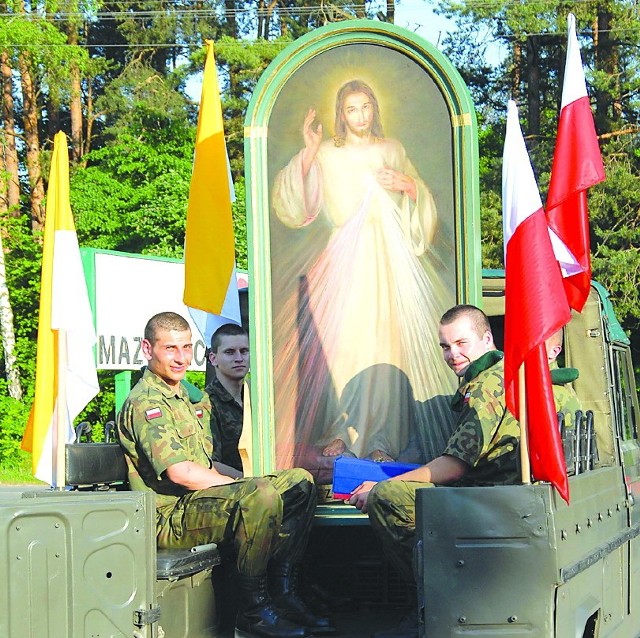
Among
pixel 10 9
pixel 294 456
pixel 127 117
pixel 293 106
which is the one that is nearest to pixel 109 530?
pixel 294 456

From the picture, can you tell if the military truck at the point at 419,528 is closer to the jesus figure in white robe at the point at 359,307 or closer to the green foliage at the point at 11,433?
the jesus figure in white robe at the point at 359,307

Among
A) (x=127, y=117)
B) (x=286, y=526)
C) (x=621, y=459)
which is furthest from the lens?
(x=127, y=117)

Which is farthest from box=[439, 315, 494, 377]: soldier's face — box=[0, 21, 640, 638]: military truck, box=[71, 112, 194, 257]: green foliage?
box=[71, 112, 194, 257]: green foliage

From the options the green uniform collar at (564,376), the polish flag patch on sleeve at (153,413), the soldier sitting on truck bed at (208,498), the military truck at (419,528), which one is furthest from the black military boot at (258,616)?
the green uniform collar at (564,376)

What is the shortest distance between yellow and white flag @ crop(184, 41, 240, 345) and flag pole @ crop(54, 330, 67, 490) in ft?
3.88

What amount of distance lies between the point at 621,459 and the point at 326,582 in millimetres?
1718

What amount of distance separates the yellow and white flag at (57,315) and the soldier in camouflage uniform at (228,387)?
82cm

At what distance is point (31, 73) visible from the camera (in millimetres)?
31656

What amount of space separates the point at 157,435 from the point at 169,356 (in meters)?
0.49

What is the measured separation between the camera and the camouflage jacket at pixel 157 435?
560 centimetres

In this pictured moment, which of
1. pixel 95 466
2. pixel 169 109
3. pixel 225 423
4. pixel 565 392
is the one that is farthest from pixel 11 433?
pixel 565 392

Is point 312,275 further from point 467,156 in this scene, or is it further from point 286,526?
point 286,526

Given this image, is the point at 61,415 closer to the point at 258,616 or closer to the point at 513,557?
the point at 258,616

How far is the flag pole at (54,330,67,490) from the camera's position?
557 cm
